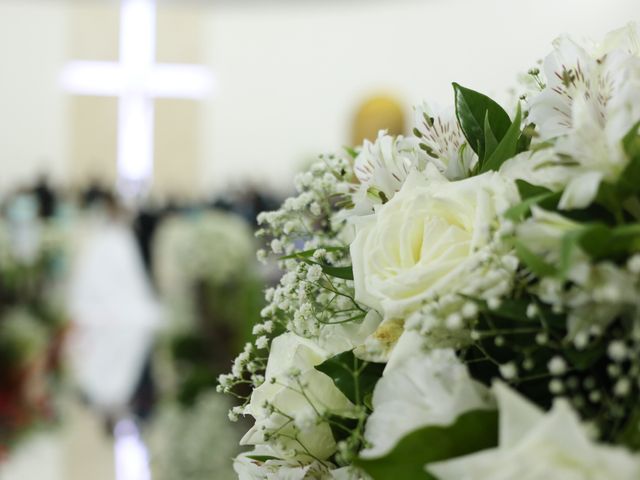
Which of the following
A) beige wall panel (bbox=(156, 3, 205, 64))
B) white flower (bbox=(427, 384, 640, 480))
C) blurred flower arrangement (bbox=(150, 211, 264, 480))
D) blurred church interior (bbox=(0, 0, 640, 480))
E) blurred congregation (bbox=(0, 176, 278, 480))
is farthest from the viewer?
beige wall panel (bbox=(156, 3, 205, 64))

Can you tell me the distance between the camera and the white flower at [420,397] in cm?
34

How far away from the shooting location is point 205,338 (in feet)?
9.19

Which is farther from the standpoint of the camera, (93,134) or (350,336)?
(93,134)

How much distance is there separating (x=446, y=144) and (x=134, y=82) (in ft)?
15.8

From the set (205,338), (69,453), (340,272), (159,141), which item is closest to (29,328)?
(205,338)

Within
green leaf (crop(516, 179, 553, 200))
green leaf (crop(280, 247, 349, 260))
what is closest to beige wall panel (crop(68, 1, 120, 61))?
green leaf (crop(280, 247, 349, 260))

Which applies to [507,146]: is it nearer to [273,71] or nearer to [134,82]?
[134,82]

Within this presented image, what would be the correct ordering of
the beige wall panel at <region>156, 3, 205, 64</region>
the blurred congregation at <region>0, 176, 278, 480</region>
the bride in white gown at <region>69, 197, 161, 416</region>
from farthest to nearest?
the beige wall panel at <region>156, 3, 205, 64</region> → the bride in white gown at <region>69, 197, 161, 416</region> → the blurred congregation at <region>0, 176, 278, 480</region>

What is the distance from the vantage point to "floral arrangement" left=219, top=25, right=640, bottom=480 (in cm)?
31

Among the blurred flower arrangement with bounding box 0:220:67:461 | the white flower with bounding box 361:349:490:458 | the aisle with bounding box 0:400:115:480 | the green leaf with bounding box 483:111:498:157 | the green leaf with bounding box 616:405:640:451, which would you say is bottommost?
the aisle with bounding box 0:400:115:480

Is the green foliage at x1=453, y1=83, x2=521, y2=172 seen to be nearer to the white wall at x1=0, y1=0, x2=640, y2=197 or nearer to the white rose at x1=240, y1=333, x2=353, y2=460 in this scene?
the white rose at x1=240, y1=333, x2=353, y2=460

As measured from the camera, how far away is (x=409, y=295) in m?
0.37

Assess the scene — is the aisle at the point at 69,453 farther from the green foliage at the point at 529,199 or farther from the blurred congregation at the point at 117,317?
the green foliage at the point at 529,199

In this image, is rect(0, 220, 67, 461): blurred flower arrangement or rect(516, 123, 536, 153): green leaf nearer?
rect(516, 123, 536, 153): green leaf
